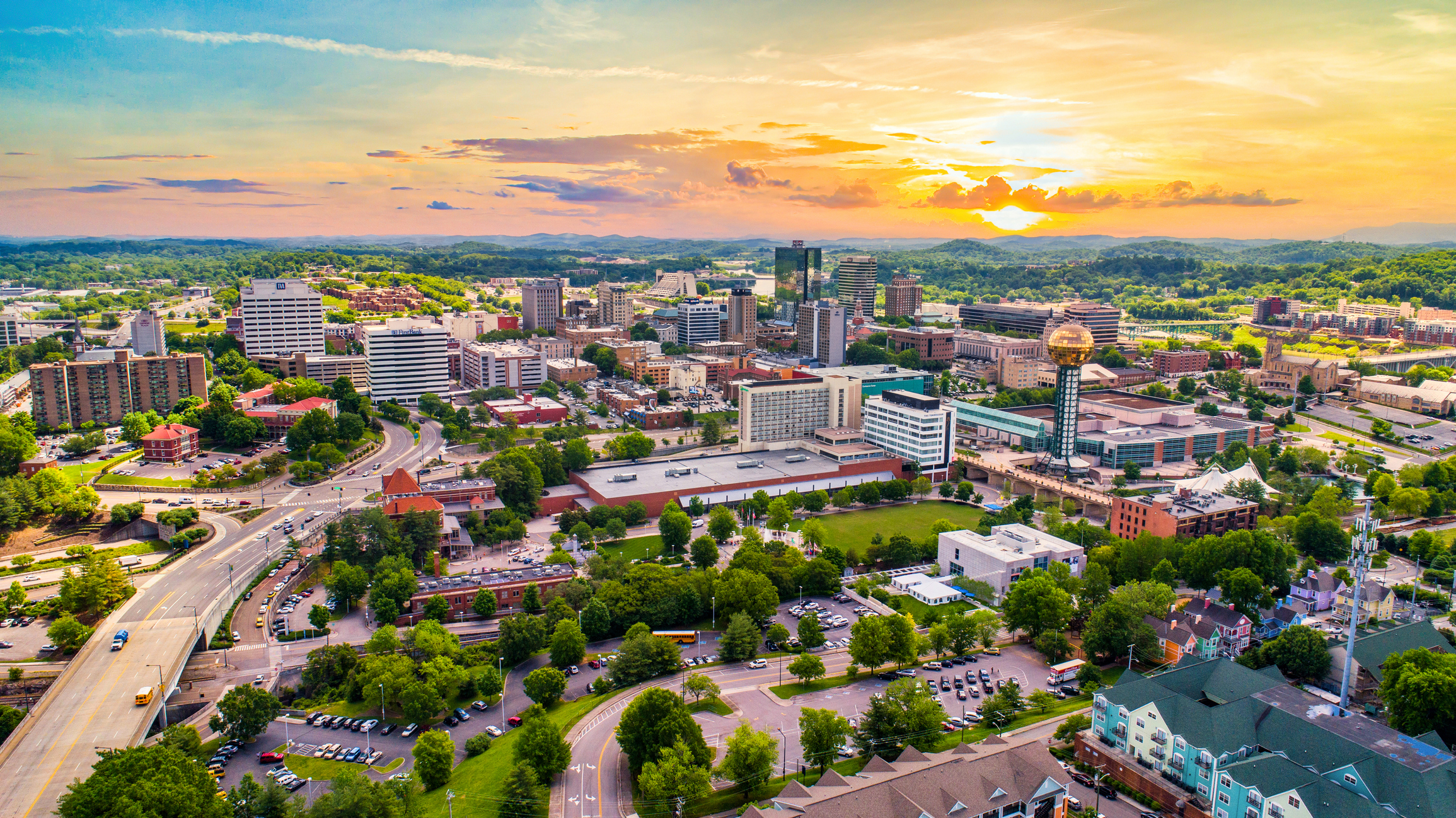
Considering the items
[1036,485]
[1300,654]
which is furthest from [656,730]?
[1036,485]

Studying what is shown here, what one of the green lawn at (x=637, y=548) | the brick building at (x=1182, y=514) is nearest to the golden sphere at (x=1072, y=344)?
the brick building at (x=1182, y=514)

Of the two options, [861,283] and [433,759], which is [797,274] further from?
[433,759]

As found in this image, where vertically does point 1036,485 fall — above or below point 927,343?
below

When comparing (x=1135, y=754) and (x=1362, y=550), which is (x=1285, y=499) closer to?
(x=1362, y=550)

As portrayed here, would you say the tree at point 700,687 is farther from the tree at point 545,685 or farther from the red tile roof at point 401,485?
the red tile roof at point 401,485

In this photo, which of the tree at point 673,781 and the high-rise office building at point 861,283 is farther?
the high-rise office building at point 861,283

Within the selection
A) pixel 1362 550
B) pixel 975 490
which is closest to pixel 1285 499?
pixel 975 490
